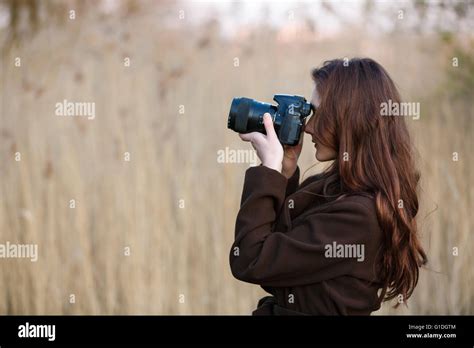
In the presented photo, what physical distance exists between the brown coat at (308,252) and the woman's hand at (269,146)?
30 mm

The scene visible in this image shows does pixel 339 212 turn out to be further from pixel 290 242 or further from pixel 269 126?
pixel 269 126

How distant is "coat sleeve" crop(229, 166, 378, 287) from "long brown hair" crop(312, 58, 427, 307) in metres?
0.07

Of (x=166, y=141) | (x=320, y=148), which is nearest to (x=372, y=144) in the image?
(x=320, y=148)

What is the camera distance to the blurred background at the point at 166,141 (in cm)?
251

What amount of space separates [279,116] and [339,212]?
0.27 m

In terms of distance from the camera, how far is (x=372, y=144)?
4.16ft

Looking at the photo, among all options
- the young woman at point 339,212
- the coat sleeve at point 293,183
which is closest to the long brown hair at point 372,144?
the young woman at point 339,212

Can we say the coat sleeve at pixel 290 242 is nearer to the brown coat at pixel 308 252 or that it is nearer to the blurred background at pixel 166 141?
the brown coat at pixel 308 252

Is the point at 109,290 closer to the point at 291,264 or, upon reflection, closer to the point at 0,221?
the point at 0,221

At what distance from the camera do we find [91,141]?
2643 millimetres

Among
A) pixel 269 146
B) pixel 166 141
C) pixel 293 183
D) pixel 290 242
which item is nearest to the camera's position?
pixel 290 242
